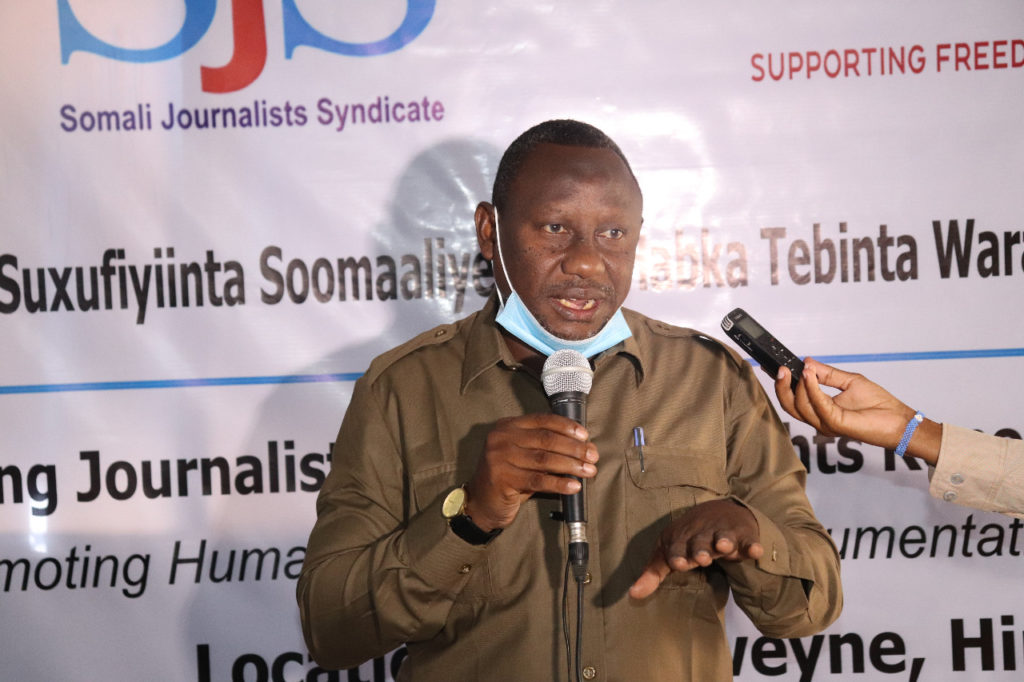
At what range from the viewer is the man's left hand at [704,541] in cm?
182

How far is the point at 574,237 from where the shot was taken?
90.7 inches

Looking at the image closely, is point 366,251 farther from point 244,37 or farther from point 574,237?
point 574,237

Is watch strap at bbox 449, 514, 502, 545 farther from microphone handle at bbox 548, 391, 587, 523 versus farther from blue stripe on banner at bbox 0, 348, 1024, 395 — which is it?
blue stripe on banner at bbox 0, 348, 1024, 395

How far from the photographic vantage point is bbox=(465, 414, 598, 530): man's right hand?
1689 mm

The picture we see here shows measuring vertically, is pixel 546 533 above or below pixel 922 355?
below

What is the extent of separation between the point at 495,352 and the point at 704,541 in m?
0.76

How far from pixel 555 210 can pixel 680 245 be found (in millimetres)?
1147

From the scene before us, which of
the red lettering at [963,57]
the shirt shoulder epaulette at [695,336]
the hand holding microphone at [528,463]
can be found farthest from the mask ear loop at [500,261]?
the red lettering at [963,57]

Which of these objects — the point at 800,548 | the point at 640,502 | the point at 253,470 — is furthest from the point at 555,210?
the point at 253,470

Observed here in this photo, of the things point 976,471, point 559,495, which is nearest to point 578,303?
point 559,495

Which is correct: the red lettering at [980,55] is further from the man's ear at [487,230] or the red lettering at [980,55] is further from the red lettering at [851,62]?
the man's ear at [487,230]

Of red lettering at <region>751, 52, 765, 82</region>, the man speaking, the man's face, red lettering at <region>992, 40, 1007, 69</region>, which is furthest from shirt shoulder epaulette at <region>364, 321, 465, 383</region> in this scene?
red lettering at <region>992, 40, 1007, 69</region>

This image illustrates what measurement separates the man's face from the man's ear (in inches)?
6.4

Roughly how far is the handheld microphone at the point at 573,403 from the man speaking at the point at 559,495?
19 centimetres
